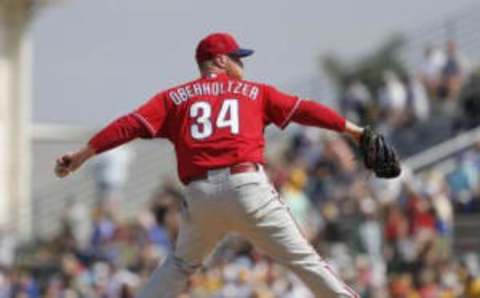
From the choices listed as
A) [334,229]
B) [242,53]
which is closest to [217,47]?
[242,53]

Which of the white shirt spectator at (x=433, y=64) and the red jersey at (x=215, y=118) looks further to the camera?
the white shirt spectator at (x=433, y=64)

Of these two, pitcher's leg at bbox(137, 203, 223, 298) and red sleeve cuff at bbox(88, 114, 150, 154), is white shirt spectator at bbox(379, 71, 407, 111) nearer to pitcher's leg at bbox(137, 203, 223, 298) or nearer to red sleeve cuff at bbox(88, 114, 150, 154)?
pitcher's leg at bbox(137, 203, 223, 298)

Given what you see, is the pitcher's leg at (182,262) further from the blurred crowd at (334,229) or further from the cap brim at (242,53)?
the blurred crowd at (334,229)

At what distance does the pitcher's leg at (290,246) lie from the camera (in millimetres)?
10891

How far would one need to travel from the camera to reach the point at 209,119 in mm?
10938

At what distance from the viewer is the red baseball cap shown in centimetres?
1110

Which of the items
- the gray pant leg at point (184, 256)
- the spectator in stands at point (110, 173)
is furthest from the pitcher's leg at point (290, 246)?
the spectator in stands at point (110, 173)

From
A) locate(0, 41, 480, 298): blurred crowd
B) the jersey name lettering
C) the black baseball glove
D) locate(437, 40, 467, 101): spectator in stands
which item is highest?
locate(437, 40, 467, 101): spectator in stands

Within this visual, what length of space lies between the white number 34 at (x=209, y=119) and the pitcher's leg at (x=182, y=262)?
58cm

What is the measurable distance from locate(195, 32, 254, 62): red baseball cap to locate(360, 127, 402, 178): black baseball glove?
0.96 meters

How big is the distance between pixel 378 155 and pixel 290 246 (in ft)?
2.94

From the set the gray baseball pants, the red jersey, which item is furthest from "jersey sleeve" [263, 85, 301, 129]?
the gray baseball pants

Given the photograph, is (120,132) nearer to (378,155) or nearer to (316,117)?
(316,117)

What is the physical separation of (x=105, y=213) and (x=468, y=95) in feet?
17.1
